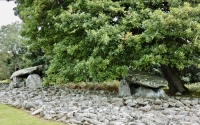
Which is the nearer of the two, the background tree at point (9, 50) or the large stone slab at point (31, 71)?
the large stone slab at point (31, 71)

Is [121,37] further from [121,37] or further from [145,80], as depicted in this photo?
[145,80]

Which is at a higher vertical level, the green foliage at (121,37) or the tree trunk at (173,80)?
the green foliage at (121,37)

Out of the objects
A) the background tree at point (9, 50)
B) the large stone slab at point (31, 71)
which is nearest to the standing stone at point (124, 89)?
the large stone slab at point (31, 71)

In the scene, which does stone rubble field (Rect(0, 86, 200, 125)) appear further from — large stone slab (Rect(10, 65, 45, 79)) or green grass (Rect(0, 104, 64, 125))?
large stone slab (Rect(10, 65, 45, 79))

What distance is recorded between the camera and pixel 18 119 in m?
7.83

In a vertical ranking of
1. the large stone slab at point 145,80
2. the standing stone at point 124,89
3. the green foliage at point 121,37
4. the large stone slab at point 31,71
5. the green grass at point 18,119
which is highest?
the green foliage at point 121,37

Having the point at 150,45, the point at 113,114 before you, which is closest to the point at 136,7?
the point at 150,45

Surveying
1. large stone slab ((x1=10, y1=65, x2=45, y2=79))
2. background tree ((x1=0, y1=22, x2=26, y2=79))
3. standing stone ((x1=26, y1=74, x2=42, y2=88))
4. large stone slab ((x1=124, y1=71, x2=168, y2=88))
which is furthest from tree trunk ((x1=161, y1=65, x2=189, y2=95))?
background tree ((x1=0, y1=22, x2=26, y2=79))

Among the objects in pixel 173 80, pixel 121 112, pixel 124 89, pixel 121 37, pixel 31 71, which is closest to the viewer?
pixel 121 112

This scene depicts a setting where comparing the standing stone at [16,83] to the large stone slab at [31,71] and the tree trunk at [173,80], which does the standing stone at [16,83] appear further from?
the tree trunk at [173,80]

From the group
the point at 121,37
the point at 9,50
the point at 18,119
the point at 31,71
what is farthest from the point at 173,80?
the point at 9,50

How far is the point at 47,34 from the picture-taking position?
13.2 m

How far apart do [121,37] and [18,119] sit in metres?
4.76

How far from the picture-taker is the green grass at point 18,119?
24.1 feet
